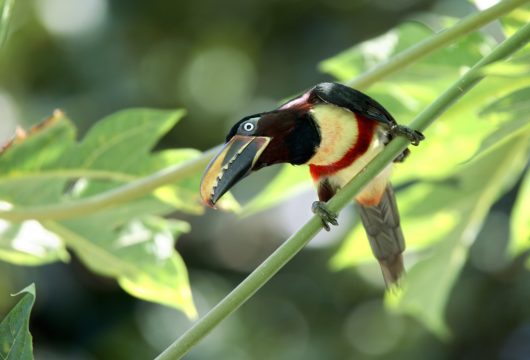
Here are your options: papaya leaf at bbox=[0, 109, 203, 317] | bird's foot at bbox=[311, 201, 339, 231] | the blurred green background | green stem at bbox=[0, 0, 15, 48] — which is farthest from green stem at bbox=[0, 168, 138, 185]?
the blurred green background

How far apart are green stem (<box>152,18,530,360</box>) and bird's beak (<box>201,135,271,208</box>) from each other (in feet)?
0.85

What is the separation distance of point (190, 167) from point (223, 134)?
379 cm

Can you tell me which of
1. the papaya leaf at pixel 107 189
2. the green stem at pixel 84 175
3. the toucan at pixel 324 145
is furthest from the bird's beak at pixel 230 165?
the green stem at pixel 84 175

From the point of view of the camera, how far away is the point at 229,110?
5.68 metres

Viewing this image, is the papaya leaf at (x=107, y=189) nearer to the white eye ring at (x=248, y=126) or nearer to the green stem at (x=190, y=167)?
the green stem at (x=190, y=167)

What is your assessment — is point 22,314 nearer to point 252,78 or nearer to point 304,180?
point 304,180

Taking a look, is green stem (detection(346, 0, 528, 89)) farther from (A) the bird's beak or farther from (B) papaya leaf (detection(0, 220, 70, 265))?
(B) papaya leaf (detection(0, 220, 70, 265))

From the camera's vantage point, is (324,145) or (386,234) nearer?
(324,145)

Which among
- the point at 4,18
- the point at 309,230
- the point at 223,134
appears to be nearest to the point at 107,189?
the point at 4,18

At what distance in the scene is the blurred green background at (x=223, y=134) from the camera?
17.3 feet

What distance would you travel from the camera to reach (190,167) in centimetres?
185

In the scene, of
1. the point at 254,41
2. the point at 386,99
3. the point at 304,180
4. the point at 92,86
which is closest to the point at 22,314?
the point at 304,180

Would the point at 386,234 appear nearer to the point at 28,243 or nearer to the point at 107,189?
the point at 107,189

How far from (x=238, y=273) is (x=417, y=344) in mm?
1138
